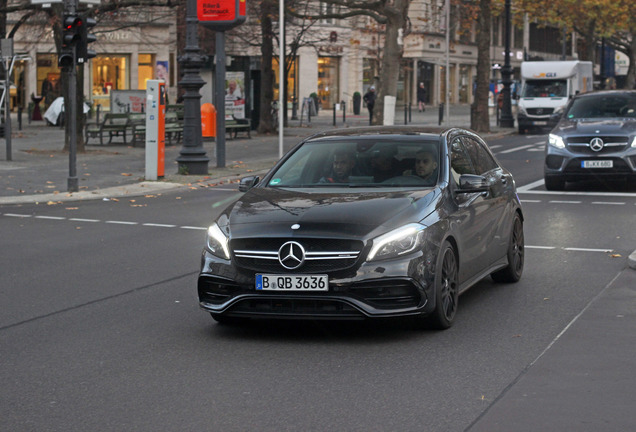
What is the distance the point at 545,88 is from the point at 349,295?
1569 inches

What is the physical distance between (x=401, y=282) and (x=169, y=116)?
29722mm

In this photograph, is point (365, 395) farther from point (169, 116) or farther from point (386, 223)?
point (169, 116)

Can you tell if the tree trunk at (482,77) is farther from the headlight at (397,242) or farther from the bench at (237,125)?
the headlight at (397,242)

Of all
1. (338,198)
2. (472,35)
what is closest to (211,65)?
(338,198)

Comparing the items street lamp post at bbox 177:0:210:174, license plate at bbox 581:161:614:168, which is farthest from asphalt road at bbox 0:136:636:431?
street lamp post at bbox 177:0:210:174

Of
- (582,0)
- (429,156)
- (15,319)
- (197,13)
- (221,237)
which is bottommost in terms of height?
(15,319)

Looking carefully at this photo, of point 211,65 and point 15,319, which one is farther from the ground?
point 211,65

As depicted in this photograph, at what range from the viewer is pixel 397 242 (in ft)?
24.6

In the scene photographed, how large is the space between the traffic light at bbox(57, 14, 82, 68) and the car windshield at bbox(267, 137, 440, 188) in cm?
1134

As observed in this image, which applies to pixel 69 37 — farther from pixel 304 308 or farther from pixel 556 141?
pixel 304 308

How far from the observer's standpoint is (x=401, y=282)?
743cm

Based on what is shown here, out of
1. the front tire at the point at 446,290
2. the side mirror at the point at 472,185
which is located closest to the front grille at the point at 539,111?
the side mirror at the point at 472,185

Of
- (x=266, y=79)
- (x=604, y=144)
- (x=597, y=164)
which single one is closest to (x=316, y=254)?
(x=597, y=164)

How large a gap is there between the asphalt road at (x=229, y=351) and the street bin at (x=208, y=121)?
525 inches
